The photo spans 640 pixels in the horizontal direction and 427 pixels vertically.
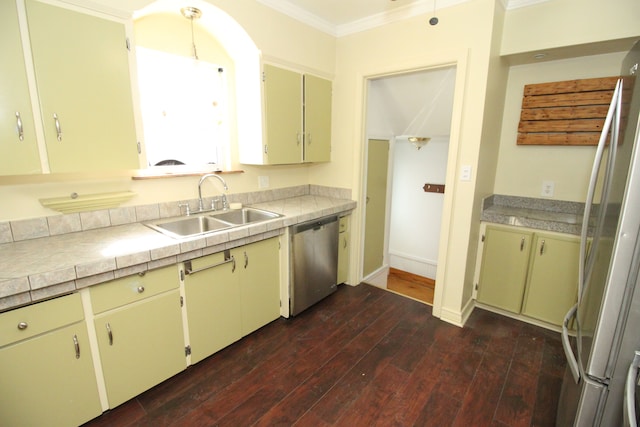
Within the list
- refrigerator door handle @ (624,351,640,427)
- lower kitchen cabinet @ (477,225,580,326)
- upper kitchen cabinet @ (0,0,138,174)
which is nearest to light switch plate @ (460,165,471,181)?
lower kitchen cabinet @ (477,225,580,326)

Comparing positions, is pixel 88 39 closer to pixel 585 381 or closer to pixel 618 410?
pixel 585 381

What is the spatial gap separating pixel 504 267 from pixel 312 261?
1.69 m

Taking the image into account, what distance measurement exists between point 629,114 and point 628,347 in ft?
2.80

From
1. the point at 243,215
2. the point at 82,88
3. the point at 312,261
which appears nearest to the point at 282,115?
the point at 243,215

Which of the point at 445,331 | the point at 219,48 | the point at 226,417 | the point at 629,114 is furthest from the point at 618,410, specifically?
the point at 219,48

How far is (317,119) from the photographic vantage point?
9.68 ft

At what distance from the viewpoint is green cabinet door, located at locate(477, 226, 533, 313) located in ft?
8.49

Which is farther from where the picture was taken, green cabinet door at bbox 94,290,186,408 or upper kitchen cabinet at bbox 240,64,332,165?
upper kitchen cabinet at bbox 240,64,332,165

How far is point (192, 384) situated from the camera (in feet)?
6.24

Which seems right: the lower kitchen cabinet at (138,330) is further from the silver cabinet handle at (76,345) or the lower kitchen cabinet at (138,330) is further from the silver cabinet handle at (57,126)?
the silver cabinet handle at (57,126)

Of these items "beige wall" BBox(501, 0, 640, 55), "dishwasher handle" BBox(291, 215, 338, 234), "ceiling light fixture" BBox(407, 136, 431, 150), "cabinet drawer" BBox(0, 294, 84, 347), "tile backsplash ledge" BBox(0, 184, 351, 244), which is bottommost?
"cabinet drawer" BBox(0, 294, 84, 347)

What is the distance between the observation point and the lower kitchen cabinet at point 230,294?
6.30 ft

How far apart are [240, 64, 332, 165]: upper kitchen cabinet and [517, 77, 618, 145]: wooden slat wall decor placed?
1826 mm

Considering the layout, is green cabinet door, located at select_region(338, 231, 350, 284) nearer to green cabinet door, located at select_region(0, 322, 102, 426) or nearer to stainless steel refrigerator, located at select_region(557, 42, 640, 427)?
stainless steel refrigerator, located at select_region(557, 42, 640, 427)
